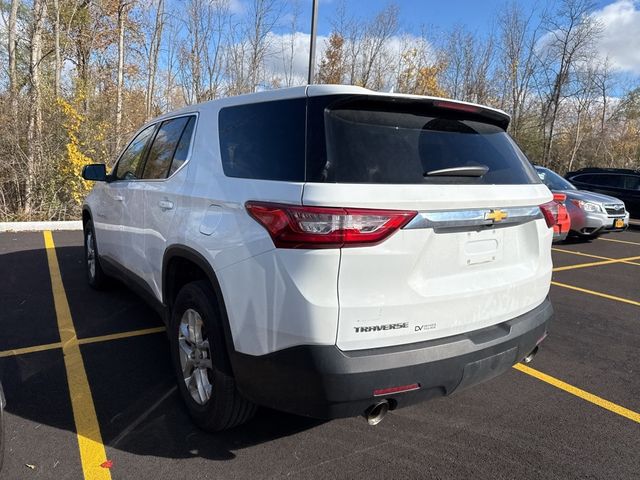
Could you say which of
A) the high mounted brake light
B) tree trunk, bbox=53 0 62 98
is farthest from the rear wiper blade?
tree trunk, bbox=53 0 62 98

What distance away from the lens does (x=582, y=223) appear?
10.4 meters

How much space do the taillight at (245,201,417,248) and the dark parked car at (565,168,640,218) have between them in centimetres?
1491

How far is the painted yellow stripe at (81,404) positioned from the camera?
244 cm

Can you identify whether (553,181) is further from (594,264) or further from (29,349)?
(29,349)

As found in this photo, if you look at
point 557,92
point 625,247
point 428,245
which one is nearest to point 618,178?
point 625,247

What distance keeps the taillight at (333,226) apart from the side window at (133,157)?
249 cm

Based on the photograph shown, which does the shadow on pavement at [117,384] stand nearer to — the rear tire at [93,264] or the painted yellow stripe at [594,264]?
the rear tire at [93,264]

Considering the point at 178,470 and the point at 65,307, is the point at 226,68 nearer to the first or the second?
the point at 65,307

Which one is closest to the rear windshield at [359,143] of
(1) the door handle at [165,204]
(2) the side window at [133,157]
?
(1) the door handle at [165,204]

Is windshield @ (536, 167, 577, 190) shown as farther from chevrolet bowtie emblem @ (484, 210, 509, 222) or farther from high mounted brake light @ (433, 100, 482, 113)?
chevrolet bowtie emblem @ (484, 210, 509, 222)

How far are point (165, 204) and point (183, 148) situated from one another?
41 cm

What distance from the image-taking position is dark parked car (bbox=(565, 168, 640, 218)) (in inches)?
567

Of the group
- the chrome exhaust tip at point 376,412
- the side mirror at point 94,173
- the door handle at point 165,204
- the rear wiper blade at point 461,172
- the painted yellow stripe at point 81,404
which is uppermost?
the rear wiper blade at point 461,172

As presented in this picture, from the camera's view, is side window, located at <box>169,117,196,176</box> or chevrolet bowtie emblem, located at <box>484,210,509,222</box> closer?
chevrolet bowtie emblem, located at <box>484,210,509,222</box>
